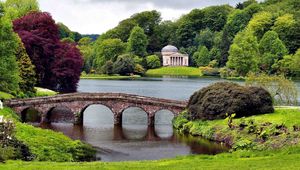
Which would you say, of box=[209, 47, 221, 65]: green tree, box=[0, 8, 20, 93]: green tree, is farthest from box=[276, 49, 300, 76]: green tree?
box=[0, 8, 20, 93]: green tree

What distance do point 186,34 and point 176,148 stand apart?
148 meters

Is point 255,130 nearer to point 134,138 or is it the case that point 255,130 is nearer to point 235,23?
point 134,138

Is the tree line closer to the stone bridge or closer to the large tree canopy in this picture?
the stone bridge

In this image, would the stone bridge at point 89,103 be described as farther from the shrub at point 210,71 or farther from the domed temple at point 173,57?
the domed temple at point 173,57

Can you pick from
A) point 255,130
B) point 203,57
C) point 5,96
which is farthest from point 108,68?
point 255,130

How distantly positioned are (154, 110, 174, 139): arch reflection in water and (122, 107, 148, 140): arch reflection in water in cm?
134

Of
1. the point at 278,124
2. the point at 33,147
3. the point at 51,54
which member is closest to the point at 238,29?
the point at 51,54

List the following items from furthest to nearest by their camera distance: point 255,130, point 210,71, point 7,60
Answer: point 210,71 → point 7,60 → point 255,130

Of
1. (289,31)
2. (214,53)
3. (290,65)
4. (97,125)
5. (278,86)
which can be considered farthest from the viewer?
(214,53)

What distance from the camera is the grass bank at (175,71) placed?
16325 cm

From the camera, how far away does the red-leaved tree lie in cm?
8169

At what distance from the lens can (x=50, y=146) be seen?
34875 millimetres

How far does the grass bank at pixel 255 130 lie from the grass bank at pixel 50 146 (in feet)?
39.7

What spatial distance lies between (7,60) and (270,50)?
92046mm
